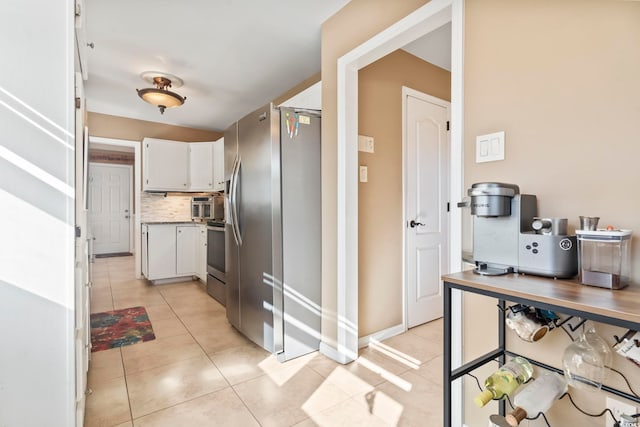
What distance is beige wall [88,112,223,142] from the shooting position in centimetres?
456

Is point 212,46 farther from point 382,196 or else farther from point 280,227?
point 382,196

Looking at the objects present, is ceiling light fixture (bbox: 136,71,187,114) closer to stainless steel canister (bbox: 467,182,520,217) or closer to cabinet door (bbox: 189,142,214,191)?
cabinet door (bbox: 189,142,214,191)

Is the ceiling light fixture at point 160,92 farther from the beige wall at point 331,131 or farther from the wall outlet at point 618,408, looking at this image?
the wall outlet at point 618,408

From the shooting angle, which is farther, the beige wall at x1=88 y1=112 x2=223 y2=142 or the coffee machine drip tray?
the beige wall at x1=88 y1=112 x2=223 y2=142

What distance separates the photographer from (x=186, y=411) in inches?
66.6

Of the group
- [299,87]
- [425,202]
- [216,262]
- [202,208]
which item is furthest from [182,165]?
[425,202]

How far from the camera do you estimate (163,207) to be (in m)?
5.14

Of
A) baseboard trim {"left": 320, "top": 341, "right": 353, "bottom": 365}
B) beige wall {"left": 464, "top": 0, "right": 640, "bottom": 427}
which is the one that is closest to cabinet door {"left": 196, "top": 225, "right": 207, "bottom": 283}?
baseboard trim {"left": 320, "top": 341, "right": 353, "bottom": 365}

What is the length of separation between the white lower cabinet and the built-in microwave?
16 centimetres

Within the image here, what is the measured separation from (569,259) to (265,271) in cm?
181

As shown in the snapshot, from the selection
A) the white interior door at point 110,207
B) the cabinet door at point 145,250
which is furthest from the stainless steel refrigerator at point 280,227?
the white interior door at point 110,207

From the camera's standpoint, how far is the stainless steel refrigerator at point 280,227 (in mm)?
2262

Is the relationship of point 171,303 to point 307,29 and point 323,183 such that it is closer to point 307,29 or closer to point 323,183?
point 323,183

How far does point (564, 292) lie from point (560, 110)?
0.70 meters
